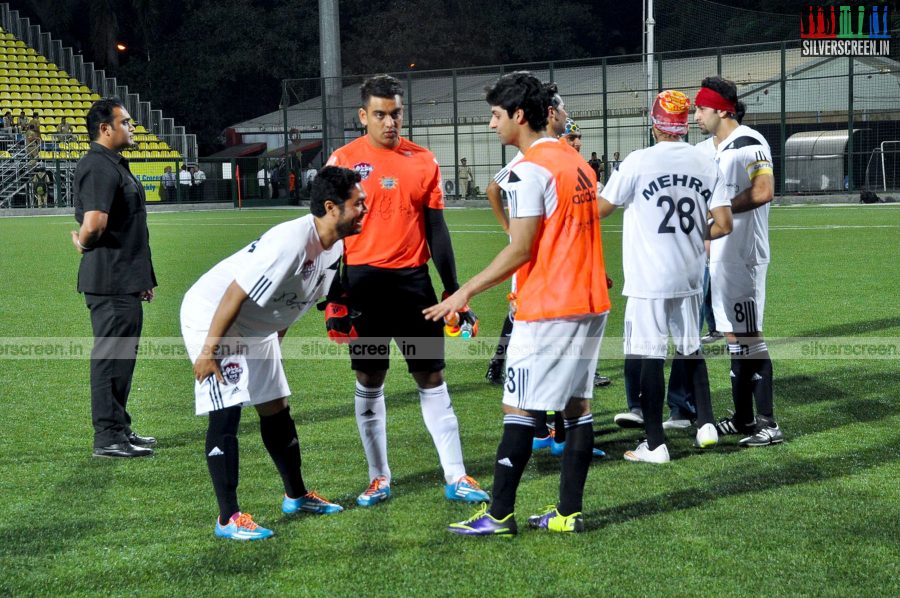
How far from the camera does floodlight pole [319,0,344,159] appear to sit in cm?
4028

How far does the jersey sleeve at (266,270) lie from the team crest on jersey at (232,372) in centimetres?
39

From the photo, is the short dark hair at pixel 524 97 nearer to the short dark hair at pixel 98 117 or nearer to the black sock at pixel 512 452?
the black sock at pixel 512 452

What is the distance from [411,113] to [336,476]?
34.7m

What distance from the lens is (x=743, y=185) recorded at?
635cm

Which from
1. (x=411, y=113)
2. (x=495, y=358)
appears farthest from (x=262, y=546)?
(x=411, y=113)

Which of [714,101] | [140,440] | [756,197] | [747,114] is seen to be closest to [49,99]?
[747,114]

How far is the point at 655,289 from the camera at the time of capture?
5734 mm

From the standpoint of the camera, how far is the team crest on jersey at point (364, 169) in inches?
209

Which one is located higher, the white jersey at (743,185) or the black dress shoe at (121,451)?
the white jersey at (743,185)

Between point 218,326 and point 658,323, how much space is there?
260 cm

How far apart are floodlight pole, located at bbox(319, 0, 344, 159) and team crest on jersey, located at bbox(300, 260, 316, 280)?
3610 centimetres

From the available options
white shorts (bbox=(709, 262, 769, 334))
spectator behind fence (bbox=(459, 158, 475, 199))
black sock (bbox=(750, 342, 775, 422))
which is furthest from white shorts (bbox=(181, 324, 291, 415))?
spectator behind fence (bbox=(459, 158, 475, 199))

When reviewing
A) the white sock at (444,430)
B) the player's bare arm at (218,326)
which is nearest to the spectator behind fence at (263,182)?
the white sock at (444,430)

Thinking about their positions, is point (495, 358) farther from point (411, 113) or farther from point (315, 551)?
point (411, 113)
